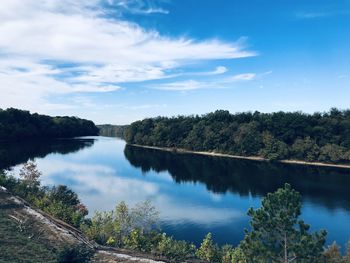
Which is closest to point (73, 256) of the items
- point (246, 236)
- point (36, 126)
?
point (246, 236)

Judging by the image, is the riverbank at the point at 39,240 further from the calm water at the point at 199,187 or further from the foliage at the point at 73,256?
the calm water at the point at 199,187

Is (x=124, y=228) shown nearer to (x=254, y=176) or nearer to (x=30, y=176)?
(x=30, y=176)

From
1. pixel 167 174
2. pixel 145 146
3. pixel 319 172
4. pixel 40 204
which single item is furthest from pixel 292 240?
pixel 145 146

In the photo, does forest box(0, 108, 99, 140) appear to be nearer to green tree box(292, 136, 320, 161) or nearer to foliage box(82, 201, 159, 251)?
green tree box(292, 136, 320, 161)

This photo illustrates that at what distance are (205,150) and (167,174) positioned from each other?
4322 cm

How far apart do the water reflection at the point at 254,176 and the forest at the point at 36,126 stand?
172 ft

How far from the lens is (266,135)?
100375 millimetres

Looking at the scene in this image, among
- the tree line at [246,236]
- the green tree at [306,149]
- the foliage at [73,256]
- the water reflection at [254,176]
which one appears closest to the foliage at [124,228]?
the tree line at [246,236]

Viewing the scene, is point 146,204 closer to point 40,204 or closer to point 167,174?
point 40,204

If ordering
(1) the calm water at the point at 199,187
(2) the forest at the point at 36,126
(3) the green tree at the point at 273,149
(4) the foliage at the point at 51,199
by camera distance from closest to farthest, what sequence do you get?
(4) the foliage at the point at 51,199
(1) the calm water at the point at 199,187
(3) the green tree at the point at 273,149
(2) the forest at the point at 36,126

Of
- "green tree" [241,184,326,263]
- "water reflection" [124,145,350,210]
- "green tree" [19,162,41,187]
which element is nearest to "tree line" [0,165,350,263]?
"green tree" [241,184,326,263]

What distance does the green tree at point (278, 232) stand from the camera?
55.7ft

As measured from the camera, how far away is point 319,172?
76.9 meters

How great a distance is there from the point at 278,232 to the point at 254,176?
2143 inches
